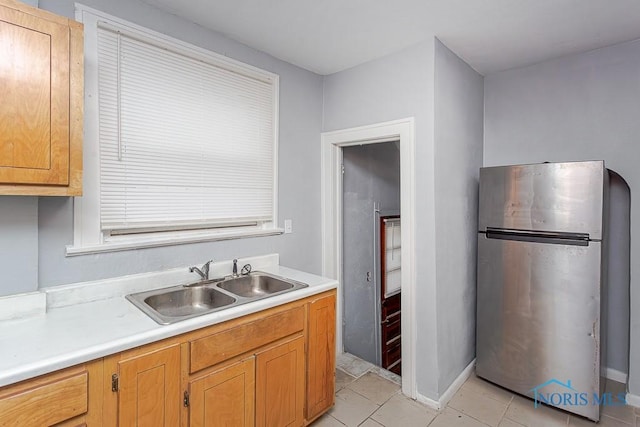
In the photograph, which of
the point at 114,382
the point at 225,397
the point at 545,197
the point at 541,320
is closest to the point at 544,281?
the point at 541,320

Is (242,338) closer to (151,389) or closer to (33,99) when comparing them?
(151,389)

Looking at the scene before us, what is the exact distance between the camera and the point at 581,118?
8.55 ft

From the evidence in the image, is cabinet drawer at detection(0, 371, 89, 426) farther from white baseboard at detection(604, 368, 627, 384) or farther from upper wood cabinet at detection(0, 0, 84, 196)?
white baseboard at detection(604, 368, 627, 384)

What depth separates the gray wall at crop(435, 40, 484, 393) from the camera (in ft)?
7.75

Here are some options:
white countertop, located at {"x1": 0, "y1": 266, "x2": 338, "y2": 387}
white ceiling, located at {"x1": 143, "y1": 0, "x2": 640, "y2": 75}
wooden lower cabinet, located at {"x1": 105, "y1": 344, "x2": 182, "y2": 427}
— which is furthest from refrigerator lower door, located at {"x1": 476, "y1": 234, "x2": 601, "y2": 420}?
wooden lower cabinet, located at {"x1": 105, "y1": 344, "x2": 182, "y2": 427}

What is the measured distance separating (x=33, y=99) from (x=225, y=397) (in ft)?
5.04

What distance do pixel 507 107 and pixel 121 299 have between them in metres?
3.29

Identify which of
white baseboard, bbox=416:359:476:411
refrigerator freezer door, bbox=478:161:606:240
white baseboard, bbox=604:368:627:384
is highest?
refrigerator freezer door, bbox=478:161:606:240

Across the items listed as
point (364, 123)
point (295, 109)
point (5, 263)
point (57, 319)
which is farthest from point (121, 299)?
point (364, 123)

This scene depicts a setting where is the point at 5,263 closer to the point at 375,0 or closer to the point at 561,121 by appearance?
the point at 375,0

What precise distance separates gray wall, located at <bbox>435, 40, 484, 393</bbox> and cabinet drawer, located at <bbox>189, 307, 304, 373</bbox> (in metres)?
1.11

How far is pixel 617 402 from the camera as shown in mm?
2344

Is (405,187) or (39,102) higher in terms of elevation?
(39,102)

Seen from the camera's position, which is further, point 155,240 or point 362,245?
point 362,245
